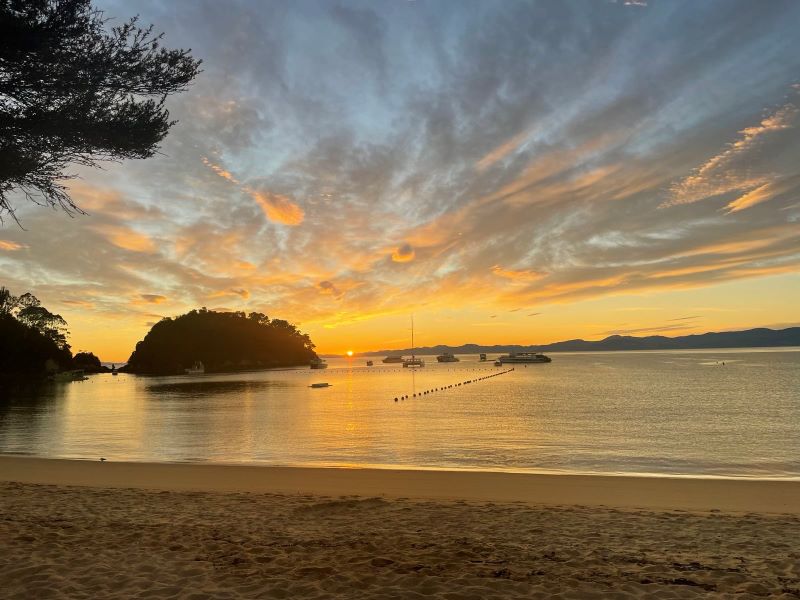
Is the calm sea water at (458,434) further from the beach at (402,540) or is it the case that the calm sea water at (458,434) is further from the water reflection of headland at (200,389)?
the water reflection of headland at (200,389)

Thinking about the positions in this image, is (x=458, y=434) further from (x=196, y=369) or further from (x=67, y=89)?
(x=196, y=369)

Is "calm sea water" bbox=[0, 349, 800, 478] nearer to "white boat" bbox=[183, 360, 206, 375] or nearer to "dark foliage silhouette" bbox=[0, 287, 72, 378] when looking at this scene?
"dark foliage silhouette" bbox=[0, 287, 72, 378]

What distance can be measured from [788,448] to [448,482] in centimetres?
1820

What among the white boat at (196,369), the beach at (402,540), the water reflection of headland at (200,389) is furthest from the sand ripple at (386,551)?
the white boat at (196,369)

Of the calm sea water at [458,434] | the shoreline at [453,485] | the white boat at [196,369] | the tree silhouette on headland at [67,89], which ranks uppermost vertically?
the tree silhouette on headland at [67,89]

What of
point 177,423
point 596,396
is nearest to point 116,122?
point 177,423

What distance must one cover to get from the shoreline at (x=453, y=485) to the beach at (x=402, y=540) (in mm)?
102

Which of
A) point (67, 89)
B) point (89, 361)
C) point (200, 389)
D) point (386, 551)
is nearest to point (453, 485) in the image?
point (386, 551)

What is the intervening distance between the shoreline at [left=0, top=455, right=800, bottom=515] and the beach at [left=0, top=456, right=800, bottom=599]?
0.33 ft

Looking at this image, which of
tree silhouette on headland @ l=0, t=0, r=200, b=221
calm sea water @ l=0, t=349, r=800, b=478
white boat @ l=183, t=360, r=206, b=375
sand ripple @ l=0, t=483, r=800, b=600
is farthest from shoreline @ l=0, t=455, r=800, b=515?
white boat @ l=183, t=360, r=206, b=375

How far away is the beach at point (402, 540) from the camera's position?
6.25 metres

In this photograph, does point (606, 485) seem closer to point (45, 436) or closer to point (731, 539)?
point (731, 539)

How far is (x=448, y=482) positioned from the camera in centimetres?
1487

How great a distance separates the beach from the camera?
6250 mm
